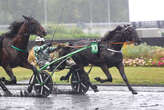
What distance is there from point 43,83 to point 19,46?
1.13 meters

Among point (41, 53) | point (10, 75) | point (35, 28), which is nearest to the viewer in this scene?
point (10, 75)

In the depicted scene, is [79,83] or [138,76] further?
[138,76]

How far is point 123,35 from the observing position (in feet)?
42.8

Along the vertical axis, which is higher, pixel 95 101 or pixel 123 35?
pixel 123 35

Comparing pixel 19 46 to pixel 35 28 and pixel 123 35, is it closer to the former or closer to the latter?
pixel 35 28

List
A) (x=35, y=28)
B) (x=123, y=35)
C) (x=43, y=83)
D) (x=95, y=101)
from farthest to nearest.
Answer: (x=123, y=35)
(x=43, y=83)
(x=35, y=28)
(x=95, y=101)

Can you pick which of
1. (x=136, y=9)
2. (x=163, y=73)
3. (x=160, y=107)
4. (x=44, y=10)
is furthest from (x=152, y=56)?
(x=44, y=10)

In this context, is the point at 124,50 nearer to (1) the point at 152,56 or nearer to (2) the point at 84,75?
(1) the point at 152,56

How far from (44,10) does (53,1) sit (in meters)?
3.88

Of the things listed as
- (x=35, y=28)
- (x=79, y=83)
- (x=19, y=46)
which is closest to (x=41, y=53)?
(x=19, y=46)

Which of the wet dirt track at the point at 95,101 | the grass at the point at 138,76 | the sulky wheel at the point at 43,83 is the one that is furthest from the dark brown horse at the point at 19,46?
the grass at the point at 138,76

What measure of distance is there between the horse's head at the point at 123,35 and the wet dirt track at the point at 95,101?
1442mm

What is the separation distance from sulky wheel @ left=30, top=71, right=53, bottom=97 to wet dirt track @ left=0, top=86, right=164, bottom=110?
201 mm

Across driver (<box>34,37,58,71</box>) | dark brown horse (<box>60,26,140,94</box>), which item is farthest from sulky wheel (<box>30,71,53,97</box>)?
dark brown horse (<box>60,26,140,94</box>)
